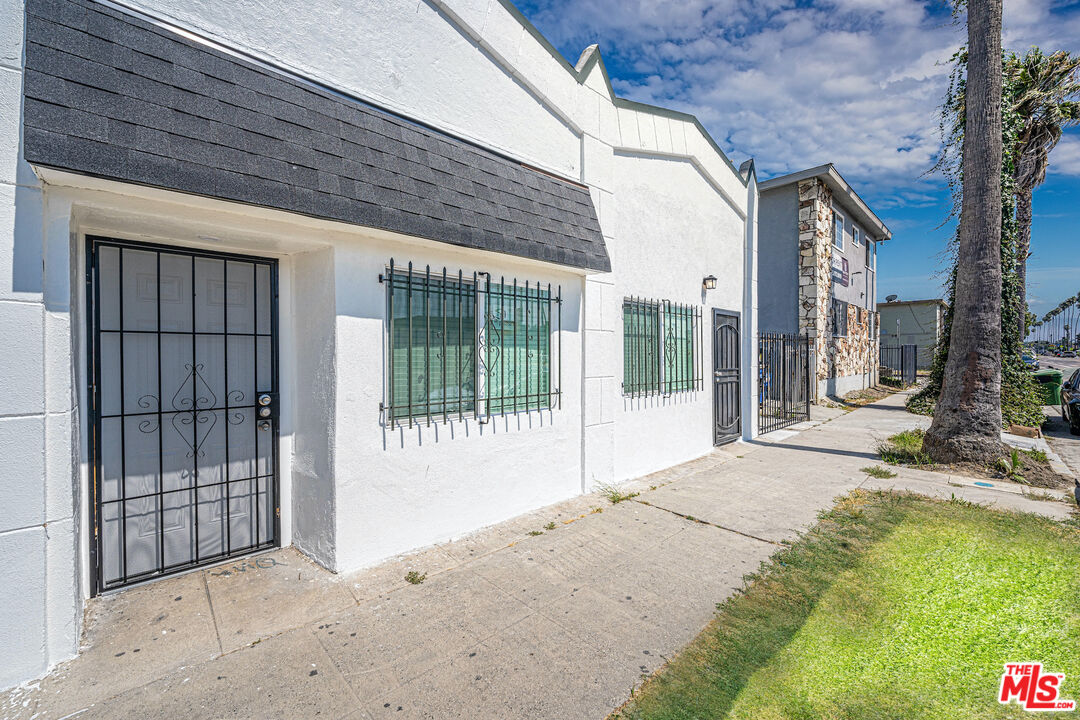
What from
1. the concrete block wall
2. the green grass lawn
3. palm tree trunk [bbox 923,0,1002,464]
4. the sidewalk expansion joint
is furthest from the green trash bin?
the concrete block wall

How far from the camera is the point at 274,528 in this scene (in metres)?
4.02

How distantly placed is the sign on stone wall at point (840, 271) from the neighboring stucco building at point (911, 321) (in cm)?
1377

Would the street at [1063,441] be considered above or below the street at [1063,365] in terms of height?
below

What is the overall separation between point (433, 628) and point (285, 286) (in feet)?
9.70

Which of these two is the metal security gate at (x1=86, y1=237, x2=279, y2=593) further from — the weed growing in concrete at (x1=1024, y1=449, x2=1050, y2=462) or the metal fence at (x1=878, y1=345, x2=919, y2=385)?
the metal fence at (x1=878, y1=345, x2=919, y2=385)

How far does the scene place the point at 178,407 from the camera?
3539 millimetres

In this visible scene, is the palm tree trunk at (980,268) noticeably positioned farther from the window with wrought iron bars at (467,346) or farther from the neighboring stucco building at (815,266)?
the neighboring stucco building at (815,266)

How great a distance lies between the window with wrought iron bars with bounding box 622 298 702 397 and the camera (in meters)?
6.44

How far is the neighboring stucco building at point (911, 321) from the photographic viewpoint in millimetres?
27500

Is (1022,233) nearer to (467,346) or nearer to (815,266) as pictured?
(815,266)

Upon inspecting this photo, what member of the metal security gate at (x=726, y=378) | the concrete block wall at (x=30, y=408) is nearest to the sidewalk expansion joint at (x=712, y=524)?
the metal security gate at (x=726, y=378)

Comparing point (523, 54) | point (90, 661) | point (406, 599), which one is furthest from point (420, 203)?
point (90, 661)

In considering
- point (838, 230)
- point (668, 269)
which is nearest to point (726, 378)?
point (668, 269)

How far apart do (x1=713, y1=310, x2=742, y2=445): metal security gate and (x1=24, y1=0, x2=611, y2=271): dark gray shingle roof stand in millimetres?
4912
